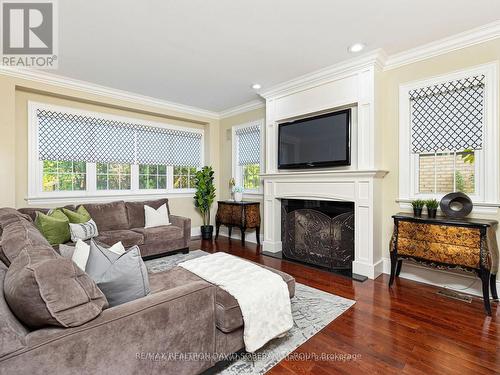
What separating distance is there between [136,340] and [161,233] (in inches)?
117

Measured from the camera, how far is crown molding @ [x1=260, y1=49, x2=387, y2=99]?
10.6 ft

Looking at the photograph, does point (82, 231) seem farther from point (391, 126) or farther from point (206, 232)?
point (391, 126)

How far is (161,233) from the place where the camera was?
4027mm

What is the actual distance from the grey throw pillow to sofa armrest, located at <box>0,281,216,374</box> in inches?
6.9

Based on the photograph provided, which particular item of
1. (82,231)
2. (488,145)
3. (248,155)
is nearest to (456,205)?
(488,145)

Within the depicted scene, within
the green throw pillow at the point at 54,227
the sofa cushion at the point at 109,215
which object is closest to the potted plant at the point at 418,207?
the sofa cushion at the point at 109,215

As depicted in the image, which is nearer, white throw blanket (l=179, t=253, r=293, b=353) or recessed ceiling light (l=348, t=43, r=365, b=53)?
white throw blanket (l=179, t=253, r=293, b=353)

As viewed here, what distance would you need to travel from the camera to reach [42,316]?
997mm

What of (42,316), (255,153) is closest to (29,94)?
(255,153)

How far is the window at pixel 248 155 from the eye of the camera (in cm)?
518

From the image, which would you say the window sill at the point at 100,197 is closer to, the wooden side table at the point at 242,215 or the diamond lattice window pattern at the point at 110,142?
the diamond lattice window pattern at the point at 110,142

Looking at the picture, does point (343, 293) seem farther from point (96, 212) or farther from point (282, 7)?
point (96, 212)

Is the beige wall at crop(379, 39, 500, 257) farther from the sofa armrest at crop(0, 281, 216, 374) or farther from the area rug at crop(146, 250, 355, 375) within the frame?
the sofa armrest at crop(0, 281, 216, 374)

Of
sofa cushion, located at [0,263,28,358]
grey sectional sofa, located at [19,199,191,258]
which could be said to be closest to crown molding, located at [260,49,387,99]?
grey sectional sofa, located at [19,199,191,258]
